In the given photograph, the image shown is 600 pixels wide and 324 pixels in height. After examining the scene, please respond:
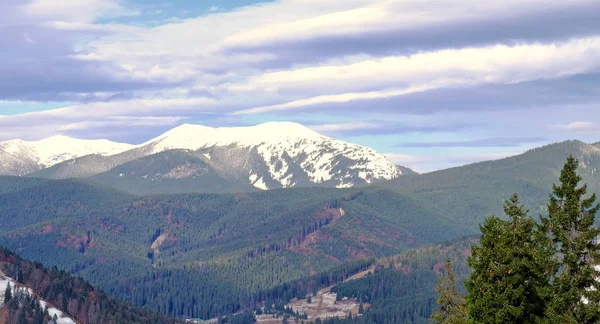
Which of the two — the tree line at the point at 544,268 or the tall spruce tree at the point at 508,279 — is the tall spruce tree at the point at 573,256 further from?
the tall spruce tree at the point at 508,279

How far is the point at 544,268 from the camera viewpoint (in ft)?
315

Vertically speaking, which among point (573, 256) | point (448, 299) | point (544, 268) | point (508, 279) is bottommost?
point (448, 299)

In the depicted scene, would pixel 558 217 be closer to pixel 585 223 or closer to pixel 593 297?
pixel 585 223

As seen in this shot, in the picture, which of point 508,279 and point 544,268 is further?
point 544,268

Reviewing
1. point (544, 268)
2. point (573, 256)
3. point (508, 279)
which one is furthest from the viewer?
point (544, 268)

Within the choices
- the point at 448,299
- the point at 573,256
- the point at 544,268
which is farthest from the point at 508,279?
the point at 448,299

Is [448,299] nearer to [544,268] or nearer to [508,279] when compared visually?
[544,268]

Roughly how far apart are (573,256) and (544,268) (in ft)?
13.3

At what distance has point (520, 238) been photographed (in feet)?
325

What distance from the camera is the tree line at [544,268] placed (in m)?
92.5

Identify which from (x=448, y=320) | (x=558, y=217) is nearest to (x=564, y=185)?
(x=558, y=217)

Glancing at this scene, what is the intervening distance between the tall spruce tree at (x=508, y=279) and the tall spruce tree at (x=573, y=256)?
182 cm

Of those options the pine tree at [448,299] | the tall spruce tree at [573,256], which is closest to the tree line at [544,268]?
the tall spruce tree at [573,256]

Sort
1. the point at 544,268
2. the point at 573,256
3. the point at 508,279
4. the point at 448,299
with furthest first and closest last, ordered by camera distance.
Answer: the point at 448,299, the point at 544,268, the point at 508,279, the point at 573,256
